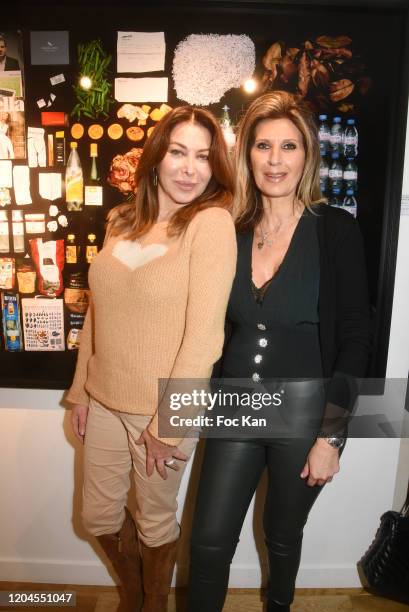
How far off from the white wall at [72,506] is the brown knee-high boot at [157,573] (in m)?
0.43

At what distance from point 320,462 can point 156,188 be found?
92 cm

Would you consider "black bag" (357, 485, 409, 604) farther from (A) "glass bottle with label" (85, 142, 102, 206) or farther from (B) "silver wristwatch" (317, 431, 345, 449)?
(A) "glass bottle with label" (85, 142, 102, 206)

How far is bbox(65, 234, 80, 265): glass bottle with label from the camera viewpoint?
176cm

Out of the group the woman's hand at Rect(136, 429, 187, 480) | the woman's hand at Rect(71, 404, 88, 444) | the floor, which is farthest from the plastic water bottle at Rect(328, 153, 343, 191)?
the floor

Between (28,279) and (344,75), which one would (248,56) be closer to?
(344,75)

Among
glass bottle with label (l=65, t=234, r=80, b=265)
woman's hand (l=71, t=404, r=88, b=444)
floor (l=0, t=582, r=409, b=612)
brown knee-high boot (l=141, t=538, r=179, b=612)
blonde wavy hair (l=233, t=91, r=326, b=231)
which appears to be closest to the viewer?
blonde wavy hair (l=233, t=91, r=326, b=231)

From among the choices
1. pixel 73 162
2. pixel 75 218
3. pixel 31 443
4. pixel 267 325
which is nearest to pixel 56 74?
pixel 73 162

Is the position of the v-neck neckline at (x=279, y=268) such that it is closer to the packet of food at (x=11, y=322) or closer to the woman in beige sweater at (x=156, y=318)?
the woman in beige sweater at (x=156, y=318)

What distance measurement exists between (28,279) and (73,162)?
445 mm

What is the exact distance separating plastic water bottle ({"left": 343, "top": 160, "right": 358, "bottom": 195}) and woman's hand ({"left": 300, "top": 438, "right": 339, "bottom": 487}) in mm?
858

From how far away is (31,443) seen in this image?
1.97 meters

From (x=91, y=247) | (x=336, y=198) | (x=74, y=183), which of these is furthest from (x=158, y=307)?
(x=336, y=198)

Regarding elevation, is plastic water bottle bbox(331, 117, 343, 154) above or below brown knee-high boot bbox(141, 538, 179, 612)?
above

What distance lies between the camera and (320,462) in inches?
54.8
